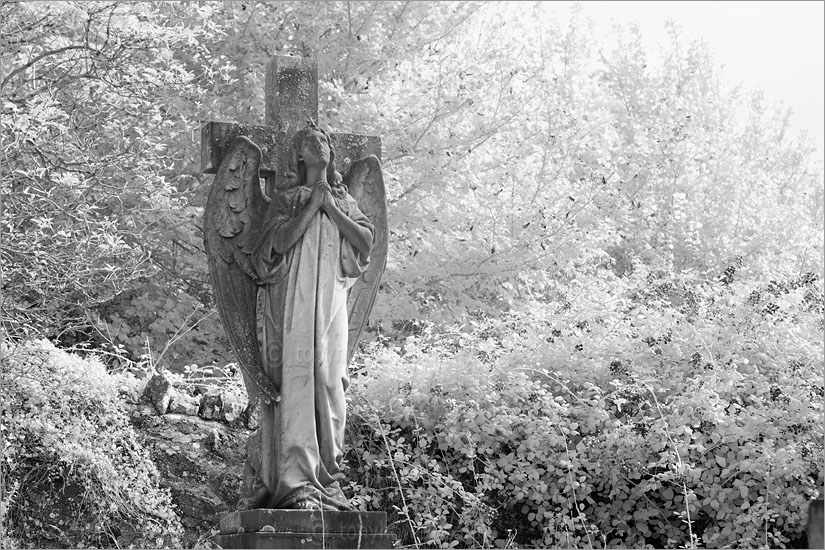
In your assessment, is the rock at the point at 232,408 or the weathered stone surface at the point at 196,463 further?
the rock at the point at 232,408

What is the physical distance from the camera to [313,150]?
5.92 m

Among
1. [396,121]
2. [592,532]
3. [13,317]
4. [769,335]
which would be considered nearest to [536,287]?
[396,121]

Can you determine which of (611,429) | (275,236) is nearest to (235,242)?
(275,236)

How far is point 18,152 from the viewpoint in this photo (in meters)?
8.57

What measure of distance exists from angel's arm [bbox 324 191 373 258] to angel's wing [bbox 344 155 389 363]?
249 millimetres

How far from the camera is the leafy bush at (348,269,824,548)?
825 cm

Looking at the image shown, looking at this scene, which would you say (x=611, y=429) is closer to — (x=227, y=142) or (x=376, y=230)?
(x=376, y=230)

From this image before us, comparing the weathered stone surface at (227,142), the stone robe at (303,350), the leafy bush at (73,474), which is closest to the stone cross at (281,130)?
the weathered stone surface at (227,142)

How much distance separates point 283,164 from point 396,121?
18.0ft

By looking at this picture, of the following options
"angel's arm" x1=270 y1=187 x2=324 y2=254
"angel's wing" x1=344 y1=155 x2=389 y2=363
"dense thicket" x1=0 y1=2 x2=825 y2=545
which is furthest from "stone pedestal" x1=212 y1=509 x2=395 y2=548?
"dense thicket" x1=0 y1=2 x2=825 y2=545

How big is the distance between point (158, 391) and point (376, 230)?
10.4 feet

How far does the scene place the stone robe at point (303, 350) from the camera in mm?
5684

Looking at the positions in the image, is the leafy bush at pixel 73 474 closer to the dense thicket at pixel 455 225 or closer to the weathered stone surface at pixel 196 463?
the weathered stone surface at pixel 196 463

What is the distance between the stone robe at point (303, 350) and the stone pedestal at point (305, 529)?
0.16m
